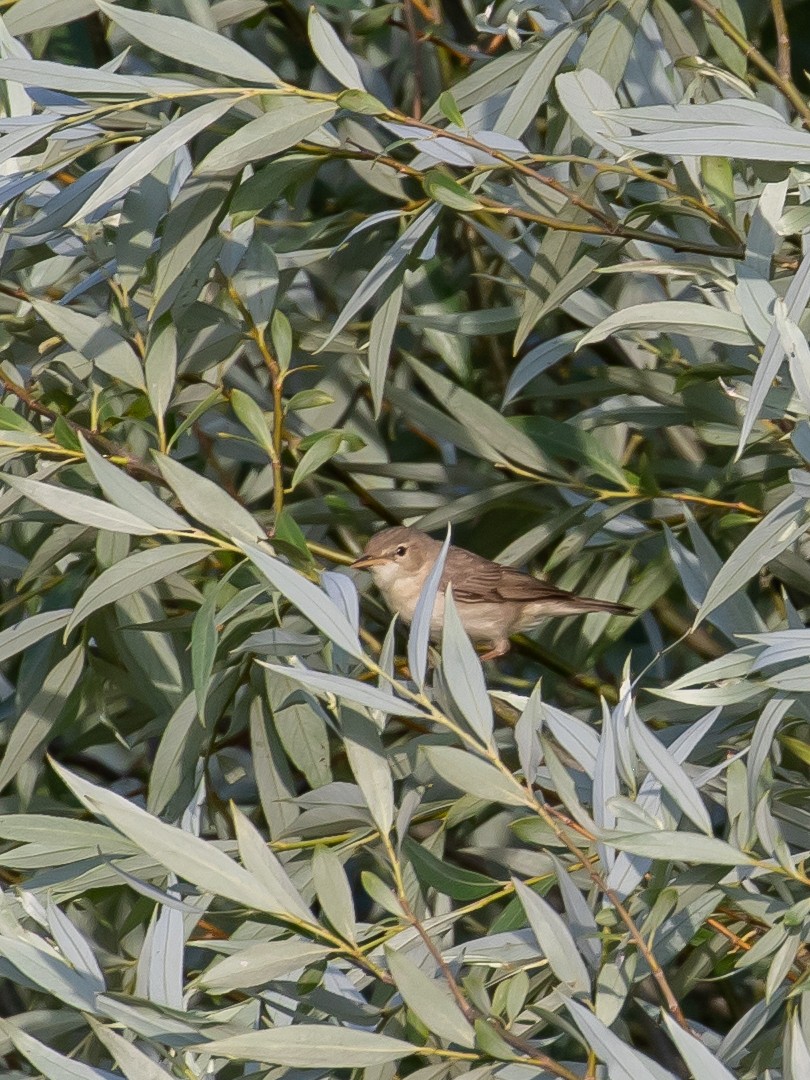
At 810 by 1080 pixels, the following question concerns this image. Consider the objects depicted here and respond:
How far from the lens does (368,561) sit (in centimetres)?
331

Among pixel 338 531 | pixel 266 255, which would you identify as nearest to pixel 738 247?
pixel 266 255

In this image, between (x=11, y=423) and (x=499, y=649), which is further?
(x=499, y=649)

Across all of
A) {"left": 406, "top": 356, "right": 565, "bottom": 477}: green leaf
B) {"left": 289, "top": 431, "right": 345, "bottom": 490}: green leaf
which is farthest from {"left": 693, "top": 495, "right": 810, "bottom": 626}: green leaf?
{"left": 406, "top": 356, "right": 565, "bottom": 477}: green leaf

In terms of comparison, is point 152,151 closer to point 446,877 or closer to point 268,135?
point 268,135

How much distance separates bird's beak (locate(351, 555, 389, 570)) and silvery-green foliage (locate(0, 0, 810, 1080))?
0.19 feet

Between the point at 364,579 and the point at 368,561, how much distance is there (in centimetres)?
31

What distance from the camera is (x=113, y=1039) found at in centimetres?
163

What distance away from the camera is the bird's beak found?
3.23m

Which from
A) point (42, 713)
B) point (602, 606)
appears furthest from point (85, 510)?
point (602, 606)

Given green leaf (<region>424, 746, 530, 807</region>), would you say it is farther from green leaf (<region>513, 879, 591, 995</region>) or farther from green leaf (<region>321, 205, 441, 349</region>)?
green leaf (<region>321, 205, 441, 349</region>)

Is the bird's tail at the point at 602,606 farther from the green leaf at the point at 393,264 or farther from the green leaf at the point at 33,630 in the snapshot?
the green leaf at the point at 33,630

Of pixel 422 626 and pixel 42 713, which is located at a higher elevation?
pixel 422 626

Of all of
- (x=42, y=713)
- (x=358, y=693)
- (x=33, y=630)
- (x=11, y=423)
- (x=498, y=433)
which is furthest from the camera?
(x=498, y=433)

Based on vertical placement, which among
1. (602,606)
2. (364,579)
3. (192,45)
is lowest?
(364,579)
